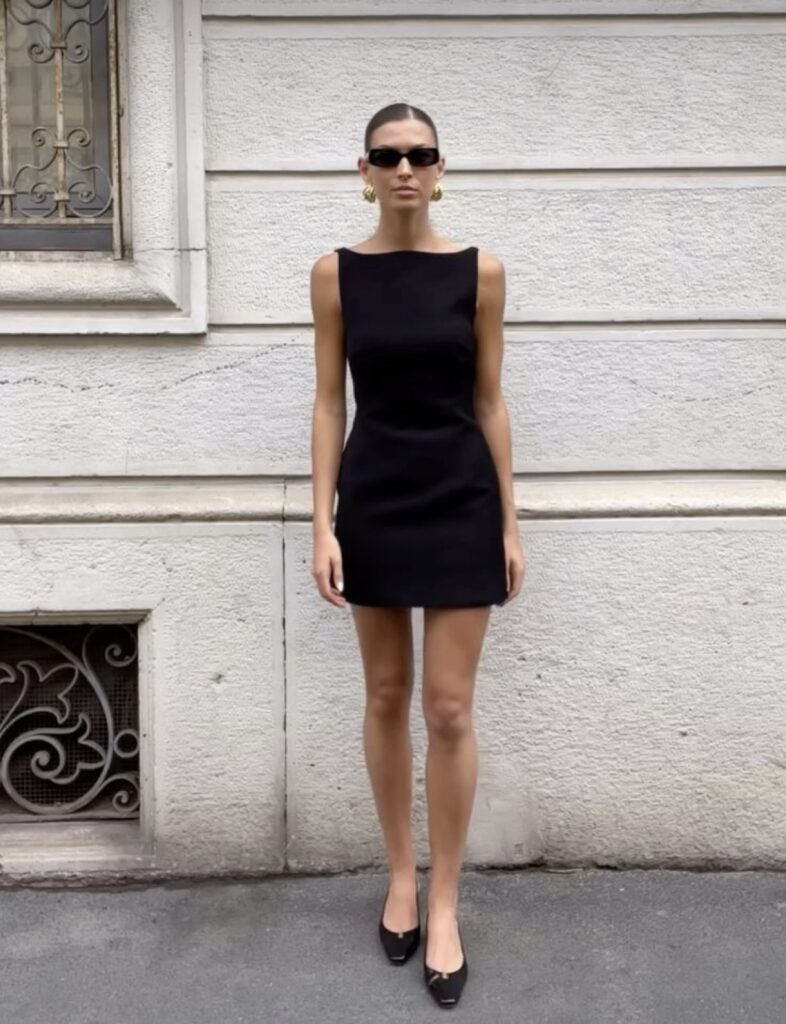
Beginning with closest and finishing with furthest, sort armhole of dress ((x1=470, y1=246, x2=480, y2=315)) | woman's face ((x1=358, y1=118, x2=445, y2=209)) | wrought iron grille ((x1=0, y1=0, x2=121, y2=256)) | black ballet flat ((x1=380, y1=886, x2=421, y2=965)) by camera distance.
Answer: woman's face ((x1=358, y1=118, x2=445, y2=209)), armhole of dress ((x1=470, y1=246, x2=480, y2=315)), black ballet flat ((x1=380, y1=886, x2=421, y2=965)), wrought iron grille ((x1=0, y1=0, x2=121, y2=256))

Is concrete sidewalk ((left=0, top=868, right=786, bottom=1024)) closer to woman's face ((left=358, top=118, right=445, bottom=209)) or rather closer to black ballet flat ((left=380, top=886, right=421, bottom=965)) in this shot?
black ballet flat ((left=380, top=886, right=421, bottom=965))

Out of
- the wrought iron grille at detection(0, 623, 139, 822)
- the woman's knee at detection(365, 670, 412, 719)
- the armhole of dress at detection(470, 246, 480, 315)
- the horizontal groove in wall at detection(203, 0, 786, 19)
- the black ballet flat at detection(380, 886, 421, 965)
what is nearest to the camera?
the armhole of dress at detection(470, 246, 480, 315)

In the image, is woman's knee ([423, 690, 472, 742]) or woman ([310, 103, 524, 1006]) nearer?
woman ([310, 103, 524, 1006])

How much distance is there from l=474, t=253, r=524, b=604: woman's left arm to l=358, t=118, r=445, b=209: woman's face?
244 mm

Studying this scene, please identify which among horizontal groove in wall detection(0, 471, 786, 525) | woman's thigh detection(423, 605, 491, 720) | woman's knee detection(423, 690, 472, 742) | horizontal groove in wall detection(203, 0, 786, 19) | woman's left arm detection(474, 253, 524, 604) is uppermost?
horizontal groove in wall detection(203, 0, 786, 19)

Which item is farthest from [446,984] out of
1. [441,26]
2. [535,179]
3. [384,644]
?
[441,26]

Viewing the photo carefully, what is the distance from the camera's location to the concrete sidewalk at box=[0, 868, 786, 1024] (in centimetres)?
338

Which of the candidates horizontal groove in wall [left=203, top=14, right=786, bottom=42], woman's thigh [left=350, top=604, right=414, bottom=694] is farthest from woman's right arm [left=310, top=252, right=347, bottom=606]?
horizontal groove in wall [left=203, top=14, right=786, bottom=42]

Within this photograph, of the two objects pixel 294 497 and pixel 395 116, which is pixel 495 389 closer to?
pixel 395 116

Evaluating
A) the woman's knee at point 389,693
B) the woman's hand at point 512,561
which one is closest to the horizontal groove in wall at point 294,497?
the woman's hand at point 512,561

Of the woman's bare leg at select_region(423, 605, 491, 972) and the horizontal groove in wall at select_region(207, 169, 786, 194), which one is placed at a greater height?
the horizontal groove in wall at select_region(207, 169, 786, 194)

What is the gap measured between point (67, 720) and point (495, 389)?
1910 millimetres

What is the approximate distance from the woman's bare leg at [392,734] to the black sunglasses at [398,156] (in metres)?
1.13

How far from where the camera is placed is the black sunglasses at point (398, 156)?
3.16m
